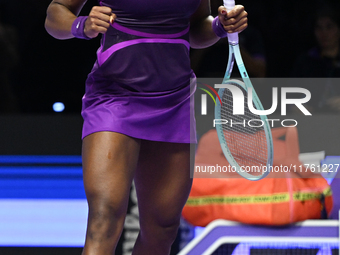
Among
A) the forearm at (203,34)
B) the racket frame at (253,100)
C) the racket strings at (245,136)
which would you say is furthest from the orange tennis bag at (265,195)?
the forearm at (203,34)

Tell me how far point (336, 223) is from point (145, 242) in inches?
28.9

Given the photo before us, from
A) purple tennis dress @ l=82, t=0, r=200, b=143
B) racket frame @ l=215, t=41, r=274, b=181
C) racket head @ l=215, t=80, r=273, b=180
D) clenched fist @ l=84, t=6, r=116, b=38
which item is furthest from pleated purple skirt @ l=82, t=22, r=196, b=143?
racket head @ l=215, t=80, r=273, b=180

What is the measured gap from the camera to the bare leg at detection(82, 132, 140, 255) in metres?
1.31

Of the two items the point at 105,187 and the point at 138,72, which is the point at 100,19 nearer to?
the point at 138,72

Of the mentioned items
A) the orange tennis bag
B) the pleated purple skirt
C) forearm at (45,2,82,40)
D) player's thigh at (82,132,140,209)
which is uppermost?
forearm at (45,2,82,40)

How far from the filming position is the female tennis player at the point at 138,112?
4.37ft

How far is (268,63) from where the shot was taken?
2754mm

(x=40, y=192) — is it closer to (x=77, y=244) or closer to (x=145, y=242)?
(x=77, y=244)

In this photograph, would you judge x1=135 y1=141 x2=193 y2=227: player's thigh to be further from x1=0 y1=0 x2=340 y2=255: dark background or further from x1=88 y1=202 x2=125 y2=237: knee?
x1=0 y1=0 x2=340 y2=255: dark background

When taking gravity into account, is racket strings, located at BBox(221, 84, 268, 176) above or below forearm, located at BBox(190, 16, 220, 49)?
below

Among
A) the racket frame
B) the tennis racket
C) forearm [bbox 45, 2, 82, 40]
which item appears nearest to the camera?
forearm [bbox 45, 2, 82, 40]

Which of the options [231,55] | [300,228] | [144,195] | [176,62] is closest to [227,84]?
[231,55]

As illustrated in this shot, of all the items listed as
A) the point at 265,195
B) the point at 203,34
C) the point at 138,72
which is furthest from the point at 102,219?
the point at 265,195

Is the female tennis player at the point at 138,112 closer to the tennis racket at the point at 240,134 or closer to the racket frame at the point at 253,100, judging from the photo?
the racket frame at the point at 253,100
